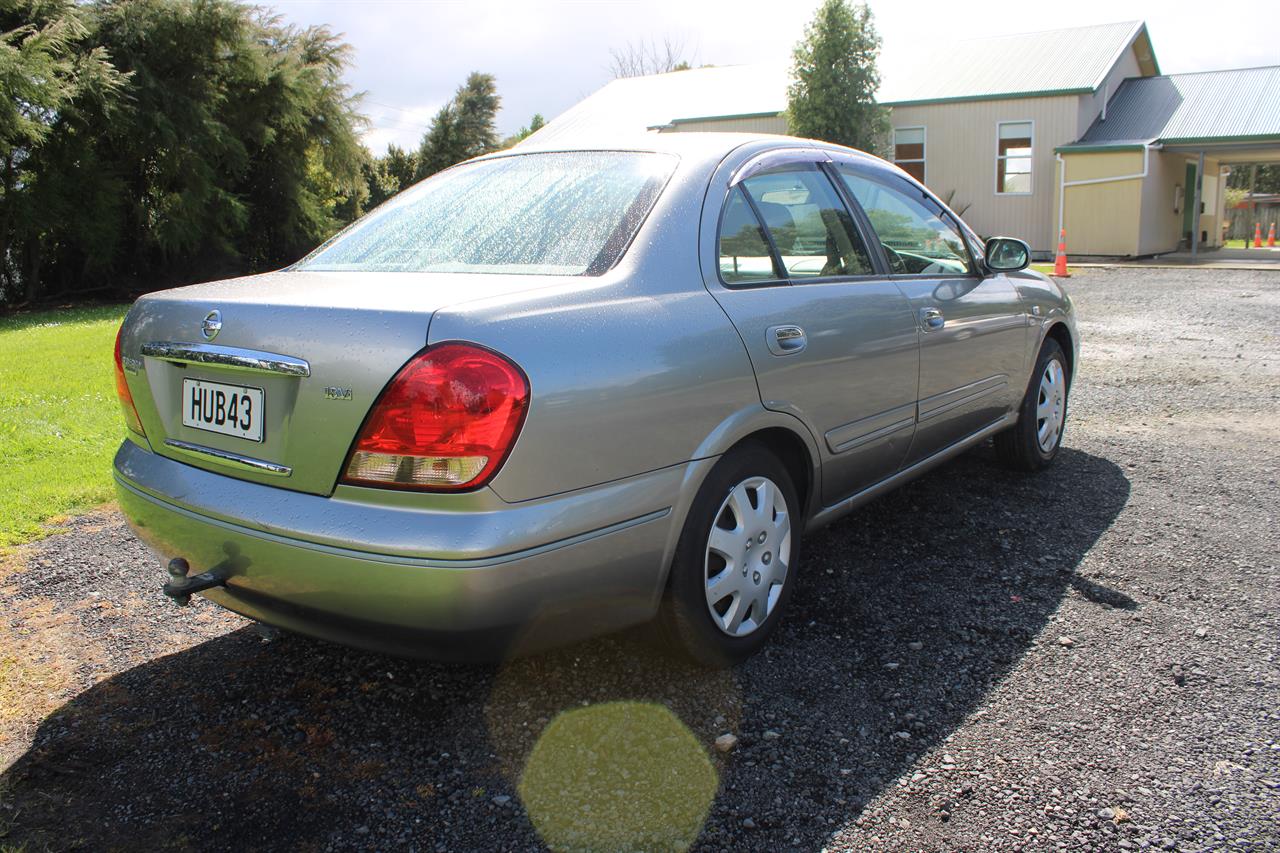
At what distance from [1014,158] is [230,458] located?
2416 centimetres

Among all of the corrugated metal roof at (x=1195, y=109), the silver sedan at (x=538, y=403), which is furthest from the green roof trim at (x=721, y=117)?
the silver sedan at (x=538, y=403)

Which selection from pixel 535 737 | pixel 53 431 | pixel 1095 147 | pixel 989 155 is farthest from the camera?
pixel 989 155

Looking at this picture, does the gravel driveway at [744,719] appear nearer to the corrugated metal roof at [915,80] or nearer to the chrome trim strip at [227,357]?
the chrome trim strip at [227,357]

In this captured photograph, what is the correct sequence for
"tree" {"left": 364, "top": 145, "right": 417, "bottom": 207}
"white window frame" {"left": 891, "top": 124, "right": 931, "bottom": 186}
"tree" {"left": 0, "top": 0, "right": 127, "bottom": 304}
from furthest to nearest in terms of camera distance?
"tree" {"left": 364, "top": 145, "right": 417, "bottom": 207} → "white window frame" {"left": 891, "top": 124, "right": 931, "bottom": 186} → "tree" {"left": 0, "top": 0, "right": 127, "bottom": 304}

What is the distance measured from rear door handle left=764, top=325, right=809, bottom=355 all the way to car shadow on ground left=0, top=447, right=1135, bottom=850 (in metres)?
0.95

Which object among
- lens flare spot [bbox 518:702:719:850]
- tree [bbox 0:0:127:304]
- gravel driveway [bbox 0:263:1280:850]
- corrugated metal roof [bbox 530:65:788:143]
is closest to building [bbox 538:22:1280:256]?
corrugated metal roof [bbox 530:65:788:143]

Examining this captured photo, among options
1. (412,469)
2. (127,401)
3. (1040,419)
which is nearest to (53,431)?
(127,401)

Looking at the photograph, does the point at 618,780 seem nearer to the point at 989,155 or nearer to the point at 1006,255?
the point at 1006,255

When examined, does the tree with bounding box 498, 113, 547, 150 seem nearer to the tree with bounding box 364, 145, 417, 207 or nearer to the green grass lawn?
the tree with bounding box 364, 145, 417, 207

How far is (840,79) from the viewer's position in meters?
23.8

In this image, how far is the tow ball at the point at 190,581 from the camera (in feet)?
8.27

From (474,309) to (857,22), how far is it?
24.6 m

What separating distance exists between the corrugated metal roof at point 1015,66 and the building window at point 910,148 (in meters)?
0.75

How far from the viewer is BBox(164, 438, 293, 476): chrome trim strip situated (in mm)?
2404
